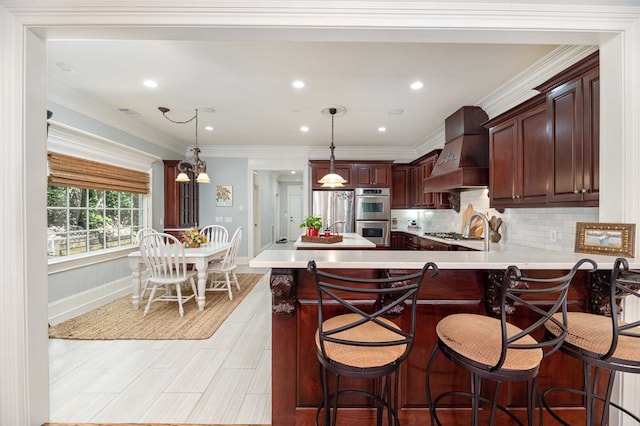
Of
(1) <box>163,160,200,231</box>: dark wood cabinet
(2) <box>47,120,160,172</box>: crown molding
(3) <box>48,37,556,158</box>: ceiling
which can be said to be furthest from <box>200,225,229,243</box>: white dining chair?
(3) <box>48,37,556,158</box>: ceiling

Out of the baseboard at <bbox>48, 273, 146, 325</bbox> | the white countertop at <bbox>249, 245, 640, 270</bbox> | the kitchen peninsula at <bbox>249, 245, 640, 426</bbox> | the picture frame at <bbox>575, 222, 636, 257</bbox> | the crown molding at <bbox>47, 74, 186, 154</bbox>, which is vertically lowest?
the baseboard at <bbox>48, 273, 146, 325</bbox>

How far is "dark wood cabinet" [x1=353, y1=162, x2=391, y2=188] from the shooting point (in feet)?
19.4

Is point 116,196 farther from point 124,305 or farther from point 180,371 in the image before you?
point 180,371

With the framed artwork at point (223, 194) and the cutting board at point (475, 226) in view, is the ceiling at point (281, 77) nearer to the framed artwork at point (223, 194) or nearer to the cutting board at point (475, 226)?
the cutting board at point (475, 226)

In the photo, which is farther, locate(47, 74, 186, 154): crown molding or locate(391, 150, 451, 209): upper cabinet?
locate(391, 150, 451, 209): upper cabinet

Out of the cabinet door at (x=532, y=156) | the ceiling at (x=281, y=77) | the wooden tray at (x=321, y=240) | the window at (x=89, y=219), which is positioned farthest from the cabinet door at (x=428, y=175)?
the window at (x=89, y=219)

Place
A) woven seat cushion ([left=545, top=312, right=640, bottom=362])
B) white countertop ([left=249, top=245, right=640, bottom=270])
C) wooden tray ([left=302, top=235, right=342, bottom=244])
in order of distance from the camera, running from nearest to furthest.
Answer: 1. woven seat cushion ([left=545, top=312, right=640, bottom=362])
2. white countertop ([left=249, top=245, right=640, bottom=270])
3. wooden tray ([left=302, top=235, right=342, bottom=244])

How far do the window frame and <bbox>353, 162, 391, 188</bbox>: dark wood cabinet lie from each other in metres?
3.78

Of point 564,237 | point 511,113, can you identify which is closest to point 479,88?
point 511,113

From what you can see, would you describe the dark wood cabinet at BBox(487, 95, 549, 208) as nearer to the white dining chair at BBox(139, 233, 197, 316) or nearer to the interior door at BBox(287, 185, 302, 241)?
the white dining chair at BBox(139, 233, 197, 316)

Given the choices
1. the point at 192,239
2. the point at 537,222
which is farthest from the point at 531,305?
the point at 192,239

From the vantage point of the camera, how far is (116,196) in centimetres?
428

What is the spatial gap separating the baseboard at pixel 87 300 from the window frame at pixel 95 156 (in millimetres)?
356

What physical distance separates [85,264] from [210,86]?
8.89 ft
